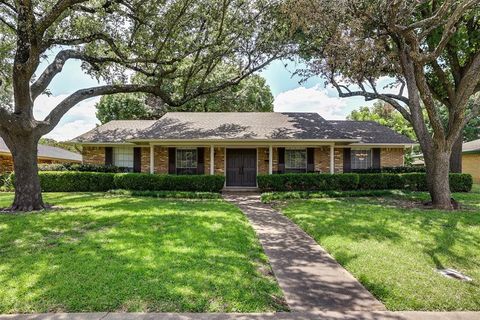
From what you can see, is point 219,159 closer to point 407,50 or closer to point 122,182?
point 122,182

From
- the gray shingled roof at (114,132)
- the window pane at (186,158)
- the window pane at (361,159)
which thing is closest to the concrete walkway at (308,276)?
the window pane at (186,158)

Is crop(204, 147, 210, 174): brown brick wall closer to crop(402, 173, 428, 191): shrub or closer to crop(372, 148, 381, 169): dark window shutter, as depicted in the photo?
crop(372, 148, 381, 169): dark window shutter

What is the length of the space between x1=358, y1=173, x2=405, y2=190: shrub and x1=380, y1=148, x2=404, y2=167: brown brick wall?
316 centimetres

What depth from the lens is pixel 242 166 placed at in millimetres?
17484

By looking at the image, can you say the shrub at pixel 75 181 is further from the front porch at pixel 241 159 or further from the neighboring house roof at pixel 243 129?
the front porch at pixel 241 159

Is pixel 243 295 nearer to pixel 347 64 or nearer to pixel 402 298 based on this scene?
pixel 402 298

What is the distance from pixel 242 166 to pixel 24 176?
10.5 m

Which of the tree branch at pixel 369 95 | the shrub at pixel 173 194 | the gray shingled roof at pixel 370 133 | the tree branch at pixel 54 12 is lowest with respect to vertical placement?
the shrub at pixel 173 194

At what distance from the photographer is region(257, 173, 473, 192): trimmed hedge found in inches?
581

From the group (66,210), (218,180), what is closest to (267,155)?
(218,180)

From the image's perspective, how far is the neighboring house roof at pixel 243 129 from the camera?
15969 mm

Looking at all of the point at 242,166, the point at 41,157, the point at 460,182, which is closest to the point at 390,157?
the point at 460,182

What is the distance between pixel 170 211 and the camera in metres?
9.36

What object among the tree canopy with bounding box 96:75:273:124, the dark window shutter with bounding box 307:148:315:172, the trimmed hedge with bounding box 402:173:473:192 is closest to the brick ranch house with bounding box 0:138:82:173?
the tree canopy with bounding box 96:75:273:124
